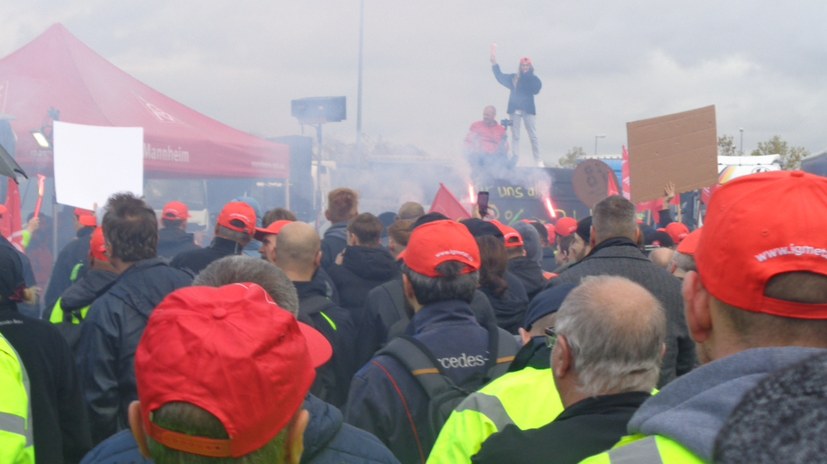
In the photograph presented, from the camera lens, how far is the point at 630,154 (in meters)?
7.26

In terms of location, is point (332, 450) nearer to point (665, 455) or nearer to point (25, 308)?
point (665, 455)

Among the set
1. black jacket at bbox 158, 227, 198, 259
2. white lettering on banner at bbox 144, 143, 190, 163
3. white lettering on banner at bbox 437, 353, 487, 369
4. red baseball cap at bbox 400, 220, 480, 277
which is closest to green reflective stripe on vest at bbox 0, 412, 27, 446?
white lettering on banner at bbox 437, 353, 487, 369

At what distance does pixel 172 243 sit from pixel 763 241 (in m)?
6.35

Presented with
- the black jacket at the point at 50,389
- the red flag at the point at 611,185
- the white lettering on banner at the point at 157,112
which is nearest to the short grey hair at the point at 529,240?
the red flag at the point at 611,185

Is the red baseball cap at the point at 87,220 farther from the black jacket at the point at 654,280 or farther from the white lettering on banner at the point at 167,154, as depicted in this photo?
the black jacket at the point at 654,280

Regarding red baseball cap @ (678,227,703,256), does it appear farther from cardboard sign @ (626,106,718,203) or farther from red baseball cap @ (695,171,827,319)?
red baseball cap @ (695,171,827,319)

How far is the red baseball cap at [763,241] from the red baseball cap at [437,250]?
2039mm

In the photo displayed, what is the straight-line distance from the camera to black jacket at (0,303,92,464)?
3098 millimetres

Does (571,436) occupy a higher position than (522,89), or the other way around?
(522,89)

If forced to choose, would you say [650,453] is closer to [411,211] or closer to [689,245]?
[689,245]

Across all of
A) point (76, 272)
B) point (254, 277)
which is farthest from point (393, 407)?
point (76, 272)

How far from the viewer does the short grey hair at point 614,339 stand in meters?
2.19

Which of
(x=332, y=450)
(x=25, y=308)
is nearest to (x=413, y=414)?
(x=332, y=450)

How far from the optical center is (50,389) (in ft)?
10.7
